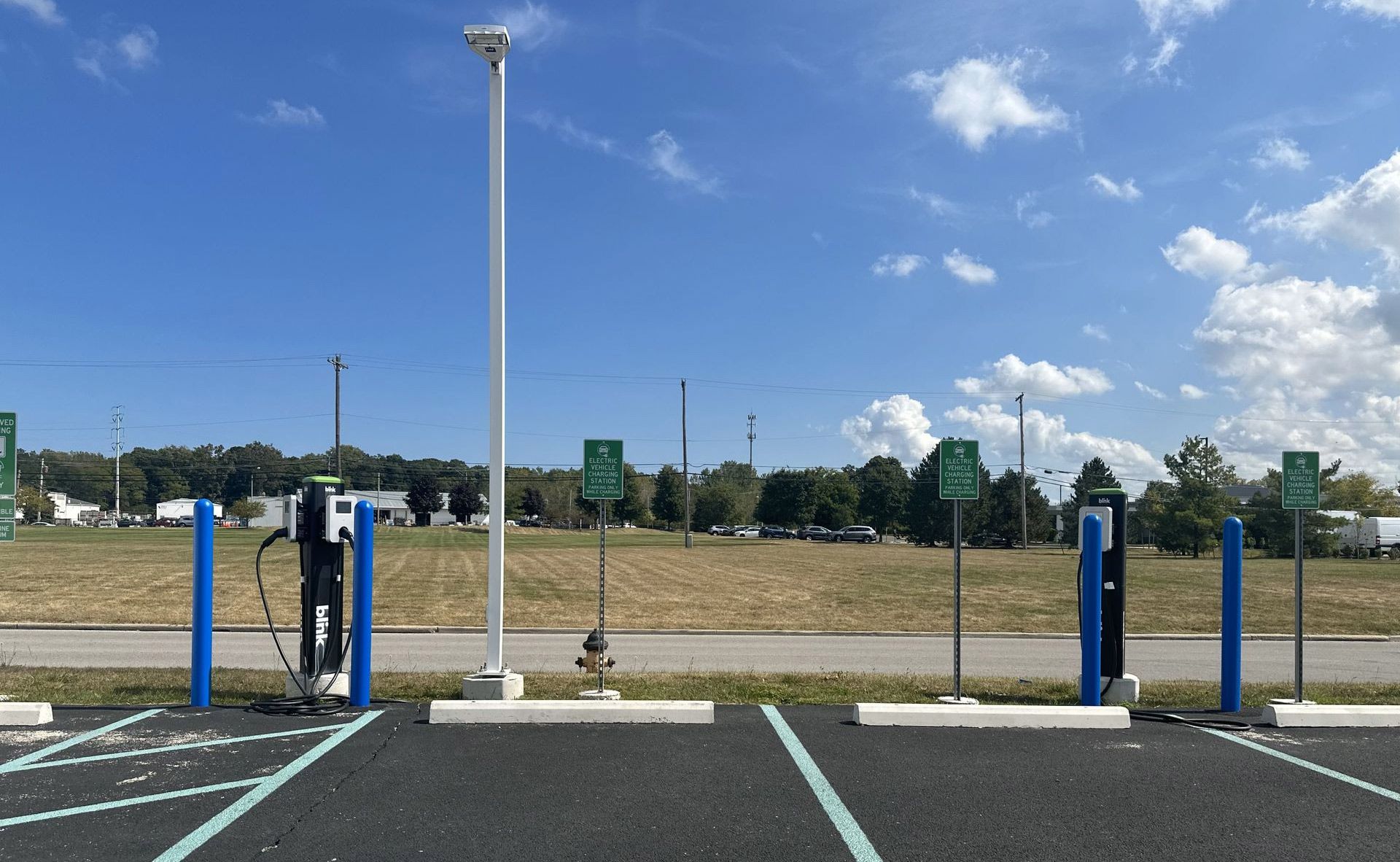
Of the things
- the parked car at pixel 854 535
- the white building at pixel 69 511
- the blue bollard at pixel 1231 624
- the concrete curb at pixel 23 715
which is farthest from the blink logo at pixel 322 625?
the white building at pixel 69 511

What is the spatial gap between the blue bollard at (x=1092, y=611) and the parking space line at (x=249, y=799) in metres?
5.96

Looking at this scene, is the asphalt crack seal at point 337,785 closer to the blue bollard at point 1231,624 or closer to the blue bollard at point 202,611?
the blue bollard at point 202,611

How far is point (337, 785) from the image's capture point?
17.4ft

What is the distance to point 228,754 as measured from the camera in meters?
5.96

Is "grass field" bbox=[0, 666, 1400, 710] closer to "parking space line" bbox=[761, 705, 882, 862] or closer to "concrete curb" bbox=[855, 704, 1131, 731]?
"concrete curb" bbox=[855, 704, 1131, 731]

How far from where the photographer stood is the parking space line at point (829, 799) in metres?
4.43

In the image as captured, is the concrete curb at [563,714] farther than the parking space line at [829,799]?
Yes

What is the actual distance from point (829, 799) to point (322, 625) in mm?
4730

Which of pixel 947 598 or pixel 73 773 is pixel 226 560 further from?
pixel 73 773

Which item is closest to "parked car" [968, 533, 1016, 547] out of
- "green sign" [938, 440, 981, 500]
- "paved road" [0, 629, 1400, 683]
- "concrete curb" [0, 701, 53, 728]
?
"paved road" [0, 629, 1400, 683]

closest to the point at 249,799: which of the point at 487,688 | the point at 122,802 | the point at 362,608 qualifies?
the point at 122,802

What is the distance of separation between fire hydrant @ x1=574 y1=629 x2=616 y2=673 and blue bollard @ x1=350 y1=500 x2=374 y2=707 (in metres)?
1.82

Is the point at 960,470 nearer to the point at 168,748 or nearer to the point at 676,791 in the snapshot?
the point at 676,791

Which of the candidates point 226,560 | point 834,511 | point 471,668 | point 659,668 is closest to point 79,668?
point 471,668
